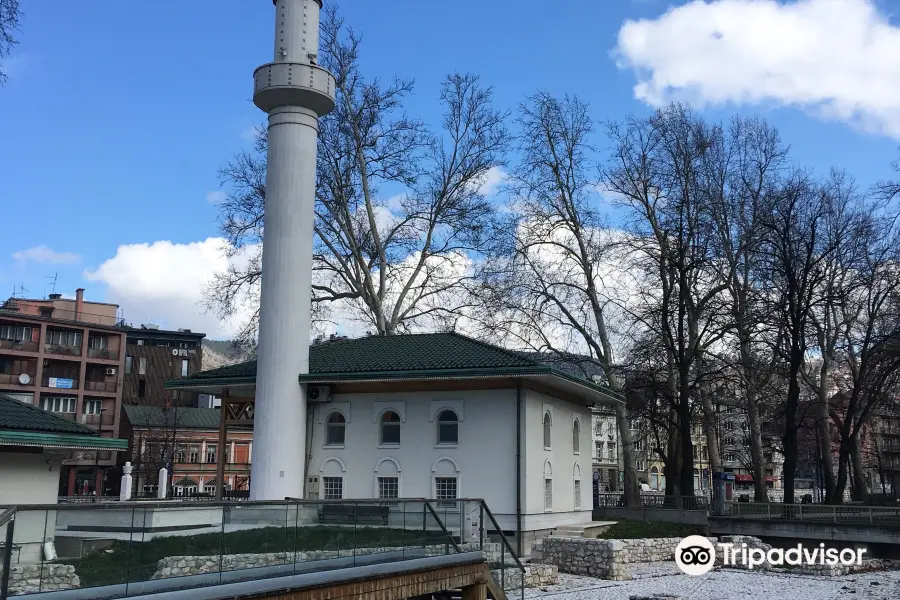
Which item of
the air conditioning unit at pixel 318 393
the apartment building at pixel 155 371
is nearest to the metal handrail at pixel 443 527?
the air conditioning unit at pixel 318 393

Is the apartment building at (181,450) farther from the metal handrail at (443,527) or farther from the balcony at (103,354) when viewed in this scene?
the metal handrail at (443,527)

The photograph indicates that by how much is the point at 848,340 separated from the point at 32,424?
3728 centimetres

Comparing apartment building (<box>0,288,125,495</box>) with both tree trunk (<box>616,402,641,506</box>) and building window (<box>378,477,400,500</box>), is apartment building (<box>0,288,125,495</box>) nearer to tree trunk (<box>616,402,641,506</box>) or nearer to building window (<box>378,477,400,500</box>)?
tree trunk (<box>616,402,641,506</box>)

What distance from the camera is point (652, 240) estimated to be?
133 feet

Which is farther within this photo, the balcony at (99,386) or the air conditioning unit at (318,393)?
the balcony at (99,386)

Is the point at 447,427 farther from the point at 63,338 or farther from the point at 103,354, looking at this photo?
the point at 103,354

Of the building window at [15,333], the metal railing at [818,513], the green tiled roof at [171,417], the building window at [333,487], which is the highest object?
the building window at [15,333]

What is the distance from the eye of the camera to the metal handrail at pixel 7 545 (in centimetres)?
782

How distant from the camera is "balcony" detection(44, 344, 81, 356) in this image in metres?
68.8

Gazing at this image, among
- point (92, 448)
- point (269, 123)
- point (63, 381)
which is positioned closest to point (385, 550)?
point (92, 448)

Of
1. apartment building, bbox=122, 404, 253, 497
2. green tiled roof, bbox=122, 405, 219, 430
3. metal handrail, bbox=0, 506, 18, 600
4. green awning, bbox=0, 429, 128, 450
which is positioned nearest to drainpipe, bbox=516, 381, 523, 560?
green awning, bbox=0, 429, 128, 450

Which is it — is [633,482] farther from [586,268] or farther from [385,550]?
[385,550]

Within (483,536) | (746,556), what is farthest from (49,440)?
(746,556)

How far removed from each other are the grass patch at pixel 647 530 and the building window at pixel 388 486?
7710mm
